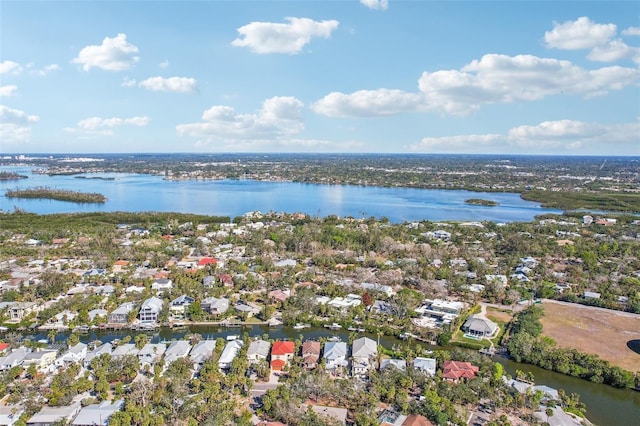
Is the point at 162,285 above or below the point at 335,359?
above

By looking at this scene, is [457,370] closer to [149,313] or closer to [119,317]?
[149,313]

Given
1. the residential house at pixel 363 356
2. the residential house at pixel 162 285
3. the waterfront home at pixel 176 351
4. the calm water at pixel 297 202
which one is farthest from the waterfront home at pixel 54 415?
the calm water at pixel 297 202

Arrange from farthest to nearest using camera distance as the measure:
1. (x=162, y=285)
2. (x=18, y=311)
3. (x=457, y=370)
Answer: (x=162, y=285) < (x=18, y=311) < (x=457, y=370)

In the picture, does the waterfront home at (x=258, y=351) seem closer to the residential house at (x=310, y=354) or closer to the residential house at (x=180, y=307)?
the residential house at (x=310, y=354)

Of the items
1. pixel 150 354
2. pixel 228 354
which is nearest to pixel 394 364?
pixel 228 354

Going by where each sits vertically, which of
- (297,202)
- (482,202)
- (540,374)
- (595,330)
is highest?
(482,202)
